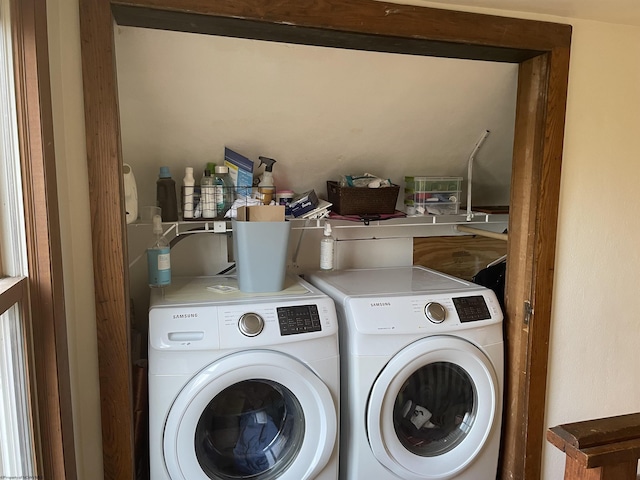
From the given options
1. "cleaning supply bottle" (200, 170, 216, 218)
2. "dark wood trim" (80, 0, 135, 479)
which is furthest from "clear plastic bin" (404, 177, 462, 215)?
"dark wood trim" (80, 0, 135, 479)

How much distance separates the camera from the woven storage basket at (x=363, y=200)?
2.09 m

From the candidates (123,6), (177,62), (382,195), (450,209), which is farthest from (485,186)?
(123,6)

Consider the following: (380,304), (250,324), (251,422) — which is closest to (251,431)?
(251,422)

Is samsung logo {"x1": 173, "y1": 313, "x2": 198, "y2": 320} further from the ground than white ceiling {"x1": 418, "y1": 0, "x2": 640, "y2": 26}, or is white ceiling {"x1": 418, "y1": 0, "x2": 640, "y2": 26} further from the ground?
white ceiling {"x1": 418, "y1": 0, "x2": 640, "y2": 26}

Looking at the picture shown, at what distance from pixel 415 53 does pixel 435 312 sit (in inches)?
36.2

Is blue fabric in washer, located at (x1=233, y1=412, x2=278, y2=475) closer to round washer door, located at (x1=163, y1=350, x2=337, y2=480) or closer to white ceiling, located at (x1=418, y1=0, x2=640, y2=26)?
round washer door, located at (x1=163, y1=350, x2=337, y2=480)

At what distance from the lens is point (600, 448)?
3.07 ft

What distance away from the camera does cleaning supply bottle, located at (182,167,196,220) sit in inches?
75.3

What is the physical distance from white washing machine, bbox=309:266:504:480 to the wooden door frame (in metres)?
0.14

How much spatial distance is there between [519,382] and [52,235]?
1680mm

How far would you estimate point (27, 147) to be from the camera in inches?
42.5

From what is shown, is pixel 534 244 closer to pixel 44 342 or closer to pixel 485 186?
pixel 485 186

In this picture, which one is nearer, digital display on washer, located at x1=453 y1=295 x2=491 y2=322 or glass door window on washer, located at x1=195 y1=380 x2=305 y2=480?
glass door window on washer, located at x1=195 y1=380 x2=305 y2=480

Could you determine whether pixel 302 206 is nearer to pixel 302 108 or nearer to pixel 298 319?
pixel 302 108
